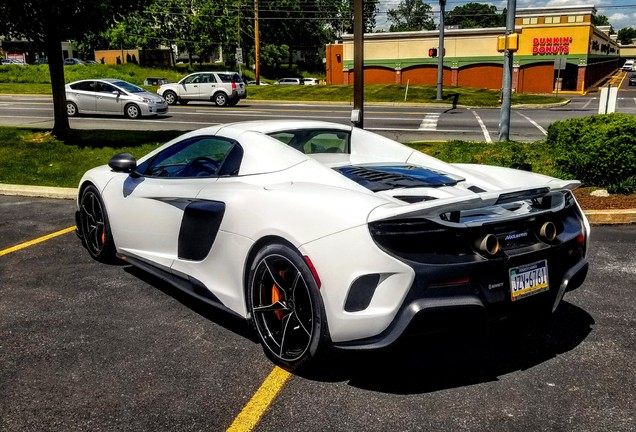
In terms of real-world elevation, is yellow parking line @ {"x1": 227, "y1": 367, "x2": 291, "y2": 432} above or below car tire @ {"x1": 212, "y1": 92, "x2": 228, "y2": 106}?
below

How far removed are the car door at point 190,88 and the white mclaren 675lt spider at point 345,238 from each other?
2491cm

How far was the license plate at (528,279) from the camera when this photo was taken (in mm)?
3342

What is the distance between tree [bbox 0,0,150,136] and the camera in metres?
11.9

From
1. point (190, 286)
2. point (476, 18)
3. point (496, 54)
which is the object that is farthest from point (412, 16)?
point (190, 286)

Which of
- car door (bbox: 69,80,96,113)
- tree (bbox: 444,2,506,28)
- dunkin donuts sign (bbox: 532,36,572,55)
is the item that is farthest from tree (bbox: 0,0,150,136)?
tree (bbox: 444,2,506,28)

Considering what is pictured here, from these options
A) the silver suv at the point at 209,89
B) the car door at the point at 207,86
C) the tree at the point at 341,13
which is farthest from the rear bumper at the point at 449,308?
the tree at the point at 341,13

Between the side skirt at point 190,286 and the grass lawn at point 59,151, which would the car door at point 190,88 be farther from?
the side skirt at point 190,286

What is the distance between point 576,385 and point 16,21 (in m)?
12.4

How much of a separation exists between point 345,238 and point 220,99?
2661 centimetres

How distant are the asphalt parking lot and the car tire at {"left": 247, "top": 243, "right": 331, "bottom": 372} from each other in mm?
159

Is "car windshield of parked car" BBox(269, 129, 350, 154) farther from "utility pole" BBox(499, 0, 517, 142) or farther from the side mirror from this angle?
"utility pole" BBox(499, 0, 517, 142)

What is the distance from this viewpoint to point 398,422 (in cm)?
311

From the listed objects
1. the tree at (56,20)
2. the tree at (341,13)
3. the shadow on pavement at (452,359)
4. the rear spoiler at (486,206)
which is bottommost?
the shadow on pavement at (452,359)

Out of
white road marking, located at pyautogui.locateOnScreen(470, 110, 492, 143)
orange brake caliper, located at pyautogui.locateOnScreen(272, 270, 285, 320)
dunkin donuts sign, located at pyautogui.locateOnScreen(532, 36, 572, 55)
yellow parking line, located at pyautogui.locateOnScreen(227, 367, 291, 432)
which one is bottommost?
yellow parking line, located at pyautogui.locateOnScreen(227, 367, 291, 432)
